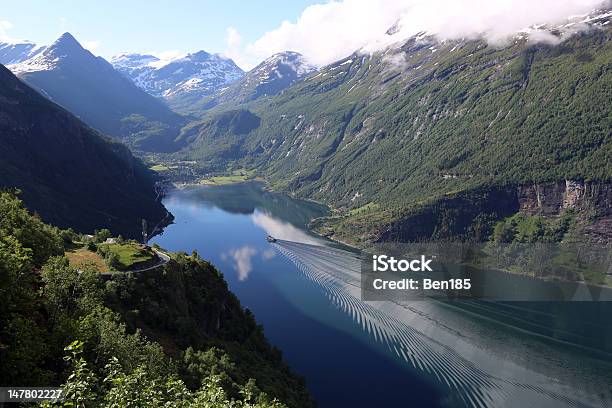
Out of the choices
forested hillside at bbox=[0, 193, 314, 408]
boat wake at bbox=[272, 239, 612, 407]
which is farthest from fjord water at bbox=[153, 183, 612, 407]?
forested hillside at bbox=[0, 193, 314, 408]

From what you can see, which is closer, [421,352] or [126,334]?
[126,334]

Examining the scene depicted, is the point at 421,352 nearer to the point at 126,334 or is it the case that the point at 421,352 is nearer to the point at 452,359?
the point at 452,359

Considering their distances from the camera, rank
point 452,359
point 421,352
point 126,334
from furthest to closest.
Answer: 1. point 421,352
2. point 452,359
3. point 126,334

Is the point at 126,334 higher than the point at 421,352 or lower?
higher

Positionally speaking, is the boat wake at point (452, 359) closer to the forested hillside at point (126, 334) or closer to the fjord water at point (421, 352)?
the fjord water at point (421, 352)

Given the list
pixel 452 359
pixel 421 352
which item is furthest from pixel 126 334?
pixel 452 359

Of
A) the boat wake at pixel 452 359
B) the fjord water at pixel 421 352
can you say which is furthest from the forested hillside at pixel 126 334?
the boat wake at pixel 452 359

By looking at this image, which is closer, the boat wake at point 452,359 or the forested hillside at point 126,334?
the forested hillside at point 126,334

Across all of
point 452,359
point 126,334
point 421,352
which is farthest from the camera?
point 421,352

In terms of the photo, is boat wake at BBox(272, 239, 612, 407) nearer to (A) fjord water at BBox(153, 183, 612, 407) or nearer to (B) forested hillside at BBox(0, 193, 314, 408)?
(A) fjord water at BBox(153, 183, 612, 407)
